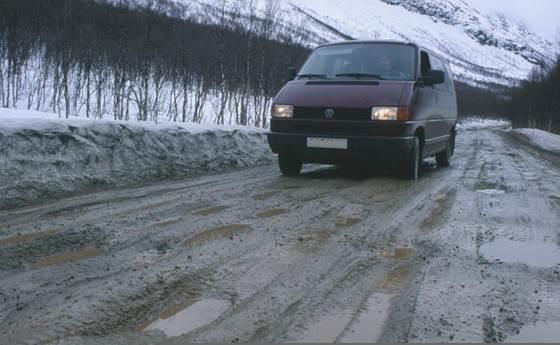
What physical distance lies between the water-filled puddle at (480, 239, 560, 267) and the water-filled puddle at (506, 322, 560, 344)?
99cm

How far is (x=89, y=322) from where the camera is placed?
7.13 feet

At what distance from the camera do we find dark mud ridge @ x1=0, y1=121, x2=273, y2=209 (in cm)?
536

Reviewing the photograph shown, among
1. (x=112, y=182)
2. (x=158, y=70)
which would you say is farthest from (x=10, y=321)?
(x=158, y=70)

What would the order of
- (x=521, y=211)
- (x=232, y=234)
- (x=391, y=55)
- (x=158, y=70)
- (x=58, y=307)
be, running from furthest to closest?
(x=158, y=70) → (x=391, y=55) → (x=521, y=211) → (x=232, y=234) → (x=58, y=307)

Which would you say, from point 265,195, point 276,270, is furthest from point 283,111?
point 276,270

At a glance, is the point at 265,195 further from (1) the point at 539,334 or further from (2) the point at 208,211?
(1) the point at 539,334

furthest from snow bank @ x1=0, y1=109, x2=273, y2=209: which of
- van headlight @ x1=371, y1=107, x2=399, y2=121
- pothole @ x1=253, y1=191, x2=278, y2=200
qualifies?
van headlight @ x1=371, y1=107, x2=399, y2=121

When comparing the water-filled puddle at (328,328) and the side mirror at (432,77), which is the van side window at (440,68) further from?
the water-filled puddle at (328,328)

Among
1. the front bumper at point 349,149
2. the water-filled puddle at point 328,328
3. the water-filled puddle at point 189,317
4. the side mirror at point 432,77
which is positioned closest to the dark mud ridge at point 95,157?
the front bumper at point 349,149

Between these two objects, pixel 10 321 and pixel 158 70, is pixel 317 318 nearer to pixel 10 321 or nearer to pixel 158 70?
pixel 10 321

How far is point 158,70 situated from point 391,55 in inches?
513

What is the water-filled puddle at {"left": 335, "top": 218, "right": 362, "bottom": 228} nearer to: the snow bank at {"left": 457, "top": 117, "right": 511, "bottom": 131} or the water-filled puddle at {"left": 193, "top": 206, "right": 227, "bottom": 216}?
the water-filled puddle at {"left": 193, "top": 206, "right": 227, "bottom": 216}

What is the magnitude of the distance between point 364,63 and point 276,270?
4858mm

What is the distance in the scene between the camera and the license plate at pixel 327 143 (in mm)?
6395
